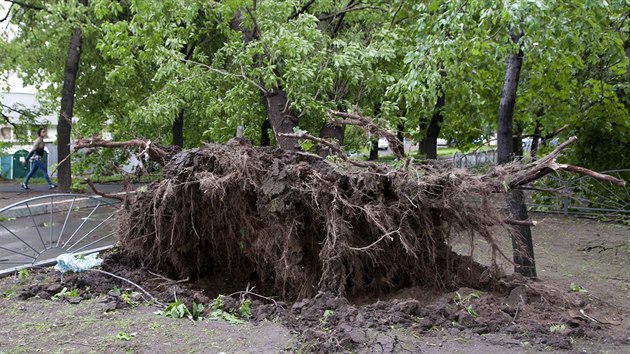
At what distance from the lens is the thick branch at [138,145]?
7.20 m

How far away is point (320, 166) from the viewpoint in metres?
6.25

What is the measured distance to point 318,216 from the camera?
618 cm

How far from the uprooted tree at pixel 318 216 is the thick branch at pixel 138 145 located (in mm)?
17

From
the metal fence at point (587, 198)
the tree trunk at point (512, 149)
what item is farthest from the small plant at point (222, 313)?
the metal fence at point (587, 198)

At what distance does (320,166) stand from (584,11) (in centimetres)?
386

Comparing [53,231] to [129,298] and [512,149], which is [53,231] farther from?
[512,149]

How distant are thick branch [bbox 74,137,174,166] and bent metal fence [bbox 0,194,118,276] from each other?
2.38 feet

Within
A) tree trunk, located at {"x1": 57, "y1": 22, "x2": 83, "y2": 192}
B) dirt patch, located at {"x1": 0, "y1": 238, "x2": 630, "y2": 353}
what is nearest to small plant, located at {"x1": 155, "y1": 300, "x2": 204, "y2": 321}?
dirt patch, located at {"x1": 0, "y1": 238, "x2": 630, "y2": 353}

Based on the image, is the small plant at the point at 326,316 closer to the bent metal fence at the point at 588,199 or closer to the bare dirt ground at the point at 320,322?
the bare dirt ground at the point at 320,322

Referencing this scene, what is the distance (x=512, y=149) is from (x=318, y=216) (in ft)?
9.06

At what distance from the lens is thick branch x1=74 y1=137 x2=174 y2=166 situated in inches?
283

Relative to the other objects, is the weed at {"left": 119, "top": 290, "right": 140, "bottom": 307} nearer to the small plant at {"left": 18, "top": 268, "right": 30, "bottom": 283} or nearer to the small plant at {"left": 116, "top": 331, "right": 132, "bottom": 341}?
the small plant at {"left": 116, "top": 331, "right": 132, "bottom": 341}

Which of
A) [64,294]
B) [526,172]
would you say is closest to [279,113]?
[64,294]

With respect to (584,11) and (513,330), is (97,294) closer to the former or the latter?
(513,330)
